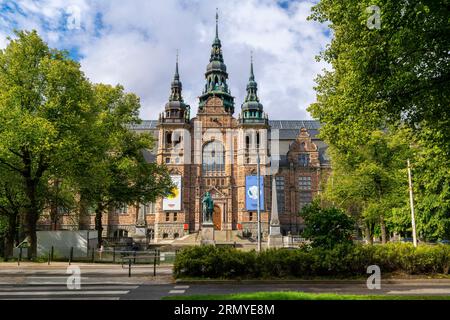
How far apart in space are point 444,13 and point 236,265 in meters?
11.8

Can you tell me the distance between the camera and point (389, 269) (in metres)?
16.8

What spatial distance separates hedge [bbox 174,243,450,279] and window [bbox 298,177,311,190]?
46477 millimetres

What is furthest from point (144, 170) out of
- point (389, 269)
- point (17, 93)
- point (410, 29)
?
point (410, 29)

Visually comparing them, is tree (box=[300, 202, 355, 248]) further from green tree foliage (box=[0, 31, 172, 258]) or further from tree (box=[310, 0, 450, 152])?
green tree foliage (box=[0, 31, 172, 258])

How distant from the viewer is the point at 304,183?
207 feet

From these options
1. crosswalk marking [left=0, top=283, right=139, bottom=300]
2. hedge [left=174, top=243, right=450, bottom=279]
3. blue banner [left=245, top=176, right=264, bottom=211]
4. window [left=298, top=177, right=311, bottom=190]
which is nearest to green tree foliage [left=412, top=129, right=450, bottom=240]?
hedge [left=174, top=243, right=450, bottom=279]

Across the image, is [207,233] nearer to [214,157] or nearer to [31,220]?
[31,220]

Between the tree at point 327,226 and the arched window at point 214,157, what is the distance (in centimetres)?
4168

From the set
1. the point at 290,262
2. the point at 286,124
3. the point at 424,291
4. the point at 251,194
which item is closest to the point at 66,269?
the point at 290,262

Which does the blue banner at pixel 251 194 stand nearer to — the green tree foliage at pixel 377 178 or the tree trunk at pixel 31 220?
the green tree foliage at pixel 377 178

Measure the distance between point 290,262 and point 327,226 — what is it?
2467 millimetres

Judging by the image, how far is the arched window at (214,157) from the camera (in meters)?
58.6

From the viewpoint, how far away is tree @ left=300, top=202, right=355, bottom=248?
16.7 meters

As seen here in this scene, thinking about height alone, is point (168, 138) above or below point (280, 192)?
above
